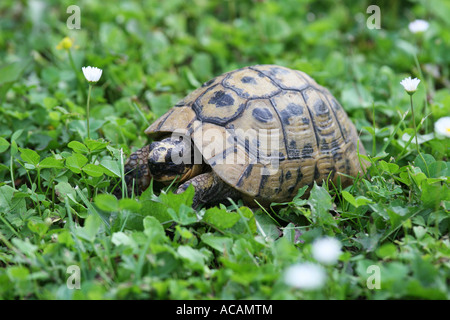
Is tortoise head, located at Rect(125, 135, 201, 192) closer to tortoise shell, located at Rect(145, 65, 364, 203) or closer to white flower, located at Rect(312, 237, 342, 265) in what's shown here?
tortoise shell, located at Rect(145, 65, 364, 203)

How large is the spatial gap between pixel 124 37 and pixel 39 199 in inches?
106

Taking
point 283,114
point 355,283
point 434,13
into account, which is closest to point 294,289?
point 355,283

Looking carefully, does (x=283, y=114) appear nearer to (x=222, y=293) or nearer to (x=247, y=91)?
(x=247, y=91)

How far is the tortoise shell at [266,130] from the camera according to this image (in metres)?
2.52

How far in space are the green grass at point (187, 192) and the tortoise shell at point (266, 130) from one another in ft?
0.53

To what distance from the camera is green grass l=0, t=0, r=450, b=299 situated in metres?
1.93

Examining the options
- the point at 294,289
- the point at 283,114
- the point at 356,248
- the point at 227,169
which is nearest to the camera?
the point at 294,289

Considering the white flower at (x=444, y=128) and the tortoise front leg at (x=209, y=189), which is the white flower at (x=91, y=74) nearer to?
the tortoise front leg at (x=209, y=189)

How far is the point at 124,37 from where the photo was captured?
15.3 ft

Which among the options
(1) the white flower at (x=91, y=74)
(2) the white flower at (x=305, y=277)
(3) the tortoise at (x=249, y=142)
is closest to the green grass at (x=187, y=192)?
(2) the white flower at (x=305, y=277)

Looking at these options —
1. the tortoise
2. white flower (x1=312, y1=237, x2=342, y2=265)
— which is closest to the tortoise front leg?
the tortoise

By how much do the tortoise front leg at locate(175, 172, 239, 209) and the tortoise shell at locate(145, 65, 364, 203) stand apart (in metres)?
0.10

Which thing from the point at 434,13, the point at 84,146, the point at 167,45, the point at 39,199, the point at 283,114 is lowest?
the point at 39,199

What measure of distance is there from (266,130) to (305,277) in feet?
3.46
